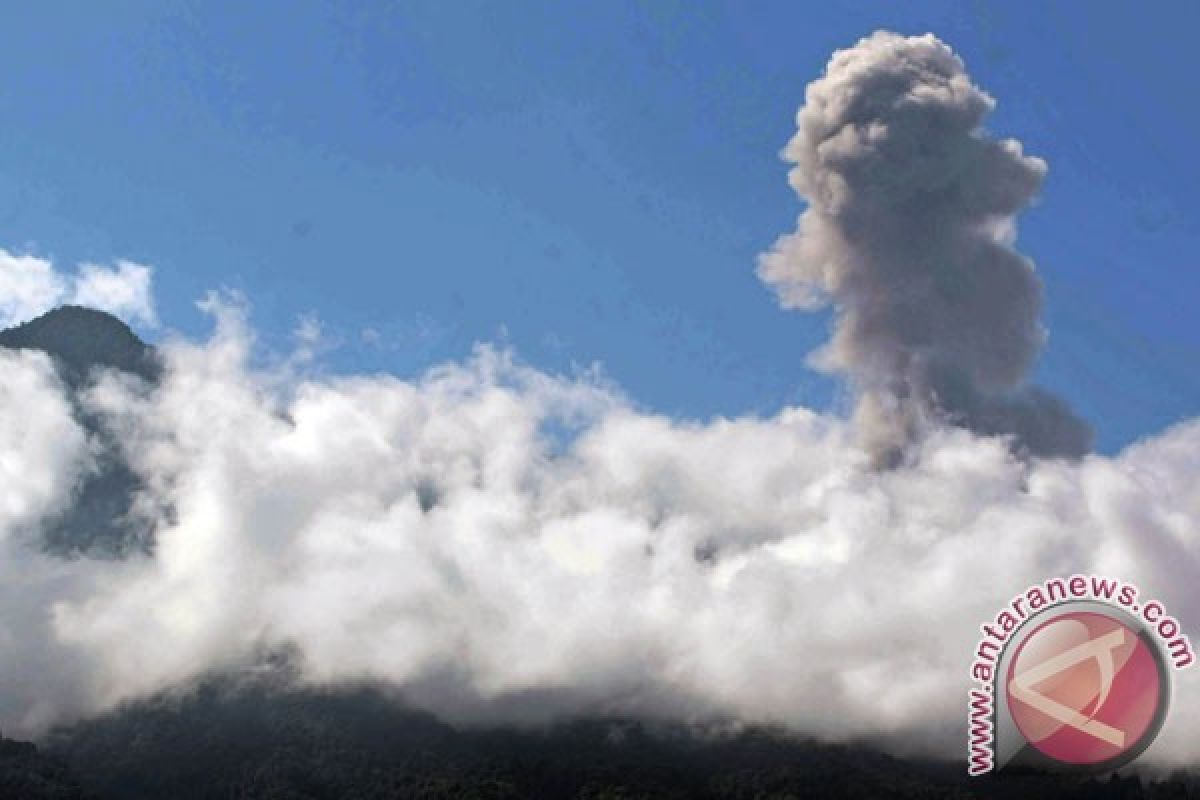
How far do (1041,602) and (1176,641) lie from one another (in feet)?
34.6

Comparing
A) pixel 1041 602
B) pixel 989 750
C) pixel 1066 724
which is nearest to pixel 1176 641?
pixel 1041 602

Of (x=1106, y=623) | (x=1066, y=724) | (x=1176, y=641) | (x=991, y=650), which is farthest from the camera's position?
(x=1066, y=724)

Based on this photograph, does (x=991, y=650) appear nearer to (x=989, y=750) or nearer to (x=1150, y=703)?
(x=989, y=750)

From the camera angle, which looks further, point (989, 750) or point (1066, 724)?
point (1066, 724)

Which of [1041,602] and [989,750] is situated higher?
[1041,602]

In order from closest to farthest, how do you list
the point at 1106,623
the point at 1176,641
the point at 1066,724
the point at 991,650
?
the point at 1176,641
the point at 991,650
the point at 1106,623
the point at 1066,724

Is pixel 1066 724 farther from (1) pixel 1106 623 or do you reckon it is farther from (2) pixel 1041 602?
(2) pixel 1041 602

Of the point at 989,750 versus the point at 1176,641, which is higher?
the point at 1176,641

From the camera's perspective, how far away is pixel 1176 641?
88.2 m

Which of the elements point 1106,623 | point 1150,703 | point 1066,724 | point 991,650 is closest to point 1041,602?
point 991,650

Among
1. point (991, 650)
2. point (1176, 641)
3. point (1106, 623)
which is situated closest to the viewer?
point (1176, 641)

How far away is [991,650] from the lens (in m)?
94.8

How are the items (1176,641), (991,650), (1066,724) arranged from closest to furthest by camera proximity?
(1176,641) < (991,650) < (1066,724)

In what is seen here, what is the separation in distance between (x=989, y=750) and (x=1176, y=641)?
22.1 meters
